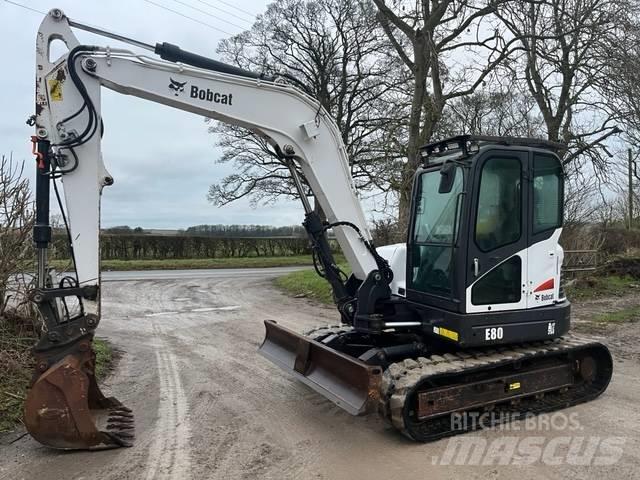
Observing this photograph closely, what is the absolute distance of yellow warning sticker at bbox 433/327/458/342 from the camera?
181 inches

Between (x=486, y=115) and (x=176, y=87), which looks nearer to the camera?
(x=176, y=87)

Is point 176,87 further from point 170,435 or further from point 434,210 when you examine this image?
point 170,435

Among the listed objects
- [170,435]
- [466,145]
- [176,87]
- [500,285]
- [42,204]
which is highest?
[176,87]

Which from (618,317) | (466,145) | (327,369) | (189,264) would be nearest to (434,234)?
(466,145)

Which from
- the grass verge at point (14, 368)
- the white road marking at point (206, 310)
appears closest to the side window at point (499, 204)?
Result: the grass verge at point (14, 368)

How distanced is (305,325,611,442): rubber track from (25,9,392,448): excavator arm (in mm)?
300

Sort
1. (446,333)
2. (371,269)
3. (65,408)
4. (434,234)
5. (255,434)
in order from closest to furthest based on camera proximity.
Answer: (65,408), (255,434), (446,333), (434,234), (371,269)

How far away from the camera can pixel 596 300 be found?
12.5m

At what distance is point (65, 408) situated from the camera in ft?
13.1

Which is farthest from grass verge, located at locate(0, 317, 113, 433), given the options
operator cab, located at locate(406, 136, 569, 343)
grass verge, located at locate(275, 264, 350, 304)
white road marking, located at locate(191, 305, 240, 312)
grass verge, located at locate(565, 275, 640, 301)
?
grass verge, located at locate(565, 275, 640, 301)

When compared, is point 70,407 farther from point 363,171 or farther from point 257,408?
point 363,171

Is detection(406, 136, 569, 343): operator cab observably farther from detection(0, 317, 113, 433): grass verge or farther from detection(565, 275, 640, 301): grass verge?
detection(565, 275, 640, 301): grass verge

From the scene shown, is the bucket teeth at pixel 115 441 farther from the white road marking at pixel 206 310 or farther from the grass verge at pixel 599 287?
the grass verge at pixel 599 287

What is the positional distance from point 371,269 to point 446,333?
105cm
